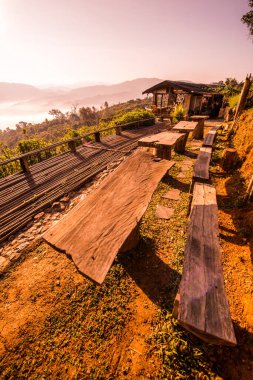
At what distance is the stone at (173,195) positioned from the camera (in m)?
4.70

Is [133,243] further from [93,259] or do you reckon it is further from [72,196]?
[72,196]

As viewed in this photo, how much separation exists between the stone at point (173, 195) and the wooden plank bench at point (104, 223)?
4.46ft

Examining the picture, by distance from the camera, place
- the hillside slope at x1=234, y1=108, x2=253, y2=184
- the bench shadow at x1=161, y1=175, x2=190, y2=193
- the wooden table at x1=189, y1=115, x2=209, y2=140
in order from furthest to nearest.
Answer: the wooden table at x1=189, y1=115, x2=209, y2=140 → the bench shadow at x1=161, y1=175, x2=190, y2=193 → the hillside slope at x1=234, y1=108, x2=253, y2=184

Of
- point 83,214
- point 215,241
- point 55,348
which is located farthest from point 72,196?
point 215,241

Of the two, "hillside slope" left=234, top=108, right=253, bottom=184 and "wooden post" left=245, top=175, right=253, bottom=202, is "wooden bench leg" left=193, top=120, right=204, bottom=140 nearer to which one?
"hillside slope" left=234, top=108, right=253, bottom=184

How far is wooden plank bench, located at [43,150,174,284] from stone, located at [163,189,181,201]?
1.36 meters

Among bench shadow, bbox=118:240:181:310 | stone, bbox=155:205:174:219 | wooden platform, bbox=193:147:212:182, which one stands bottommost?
bench shadow, bbox=118:240:181:310

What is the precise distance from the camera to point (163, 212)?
13.8ft

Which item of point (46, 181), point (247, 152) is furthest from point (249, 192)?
point (46, 181)

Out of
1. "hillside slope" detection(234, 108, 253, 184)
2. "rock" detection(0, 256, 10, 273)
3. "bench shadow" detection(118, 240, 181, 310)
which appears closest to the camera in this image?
"bench shadow" detection(118, 240, 181, 310)

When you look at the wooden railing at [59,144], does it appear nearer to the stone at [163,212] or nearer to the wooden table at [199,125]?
the wooden table at [199,125]

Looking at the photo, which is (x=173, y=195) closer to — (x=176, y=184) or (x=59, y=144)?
(x=176, y=184)

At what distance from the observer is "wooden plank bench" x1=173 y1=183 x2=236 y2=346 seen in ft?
4.57

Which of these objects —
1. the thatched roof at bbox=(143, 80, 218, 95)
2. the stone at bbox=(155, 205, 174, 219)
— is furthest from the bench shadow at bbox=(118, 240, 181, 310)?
the thatched roof at bbox=(143, 80, 218, 95)
